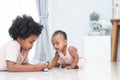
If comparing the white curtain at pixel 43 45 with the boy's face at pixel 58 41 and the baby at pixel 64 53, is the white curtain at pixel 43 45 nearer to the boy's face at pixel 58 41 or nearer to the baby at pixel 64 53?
the baby at pixel 64 53

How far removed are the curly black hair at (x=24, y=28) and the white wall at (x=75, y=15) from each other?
7.69 feet

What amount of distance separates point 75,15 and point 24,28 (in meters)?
2.49

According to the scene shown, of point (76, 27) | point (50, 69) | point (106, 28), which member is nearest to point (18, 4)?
point (76, 27)

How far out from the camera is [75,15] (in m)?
4.43

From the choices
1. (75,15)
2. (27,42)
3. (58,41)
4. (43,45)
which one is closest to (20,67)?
(27,42)

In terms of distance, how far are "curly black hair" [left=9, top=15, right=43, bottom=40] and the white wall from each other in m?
2.34

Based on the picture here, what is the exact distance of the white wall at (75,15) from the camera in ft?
14.3

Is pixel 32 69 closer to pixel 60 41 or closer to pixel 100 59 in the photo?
pixel 60 41

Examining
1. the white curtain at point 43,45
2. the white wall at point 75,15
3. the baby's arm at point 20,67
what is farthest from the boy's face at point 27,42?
the white wall at point 75,15

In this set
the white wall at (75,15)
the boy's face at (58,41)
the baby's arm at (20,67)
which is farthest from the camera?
the white wall at (75,15)

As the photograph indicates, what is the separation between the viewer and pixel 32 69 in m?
2.06

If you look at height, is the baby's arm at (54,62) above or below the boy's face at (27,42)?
below

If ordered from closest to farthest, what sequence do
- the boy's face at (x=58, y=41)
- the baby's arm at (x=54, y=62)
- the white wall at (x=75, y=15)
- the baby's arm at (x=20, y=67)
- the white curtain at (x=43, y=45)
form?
the baby's arm at (x=20, y=67) < the boy's face at (x=58, y=41) < the baby's arm at (x=54, y=62) < the white curtain at (x=43, y=45) < the white wall at (x=75, y=15)

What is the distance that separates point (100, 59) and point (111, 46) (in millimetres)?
250
